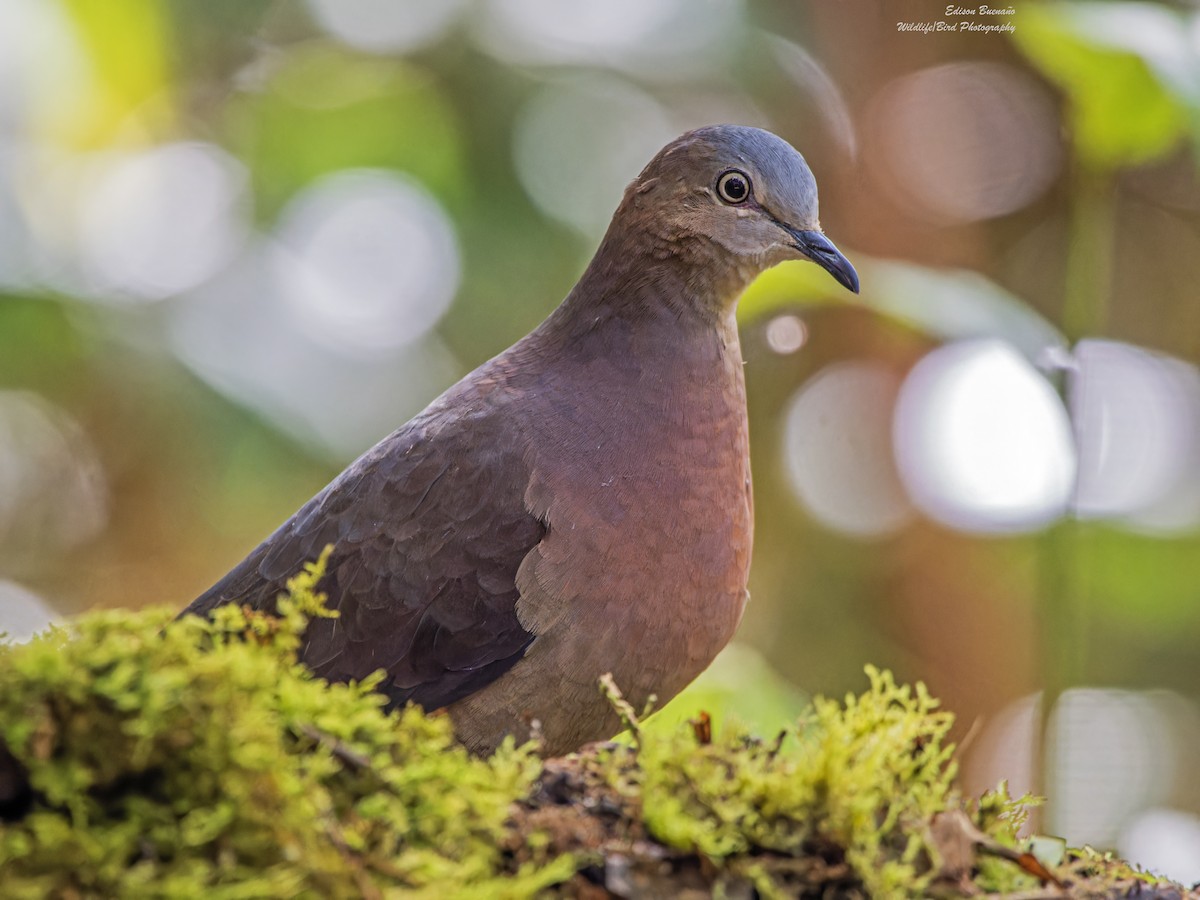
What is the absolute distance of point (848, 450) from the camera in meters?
5.75

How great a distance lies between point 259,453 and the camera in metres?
5.86

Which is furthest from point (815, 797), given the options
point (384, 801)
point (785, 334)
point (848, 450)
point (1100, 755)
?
point (848, 450)

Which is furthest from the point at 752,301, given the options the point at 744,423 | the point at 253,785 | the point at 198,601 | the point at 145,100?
the point at 145,100

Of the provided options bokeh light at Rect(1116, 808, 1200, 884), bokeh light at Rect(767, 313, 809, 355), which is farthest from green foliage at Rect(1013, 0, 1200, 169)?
bokeh light at Rect(1116, 808, 1200, 884)

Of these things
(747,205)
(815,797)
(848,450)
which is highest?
(747,205)

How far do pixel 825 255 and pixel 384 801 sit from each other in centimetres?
177

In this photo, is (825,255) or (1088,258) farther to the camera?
(1088,258)

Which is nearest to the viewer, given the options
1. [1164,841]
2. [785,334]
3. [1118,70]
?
[1118,70]

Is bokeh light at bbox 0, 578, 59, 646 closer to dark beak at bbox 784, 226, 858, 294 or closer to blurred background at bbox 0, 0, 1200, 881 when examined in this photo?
blurred background at bbox 0, 0, 1200, 881

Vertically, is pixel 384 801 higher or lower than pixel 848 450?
lower

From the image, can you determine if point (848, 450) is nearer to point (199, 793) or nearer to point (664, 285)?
point (664, 285)

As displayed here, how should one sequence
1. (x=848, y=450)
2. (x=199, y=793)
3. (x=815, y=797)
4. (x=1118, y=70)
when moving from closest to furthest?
(x=199, y=793) → (x=815, y=797) → (x=1118, y=70) → (x=848, y=450)

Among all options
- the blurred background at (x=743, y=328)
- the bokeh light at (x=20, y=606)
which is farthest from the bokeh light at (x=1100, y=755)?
the bokeh light at (x=20, y=606)

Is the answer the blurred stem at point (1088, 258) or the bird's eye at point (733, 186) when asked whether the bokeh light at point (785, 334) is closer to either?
the blurred stem at point (1088, 258)
